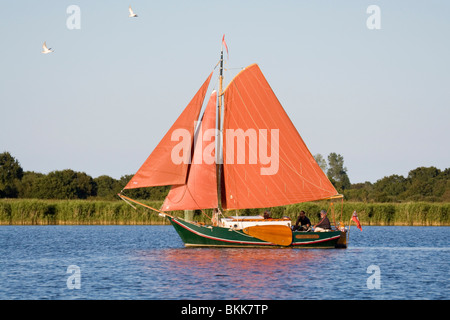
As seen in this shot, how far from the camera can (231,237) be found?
40562 millimetres

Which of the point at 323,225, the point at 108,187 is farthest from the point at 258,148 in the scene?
the point at 108,187

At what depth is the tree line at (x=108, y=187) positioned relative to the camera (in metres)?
92.3

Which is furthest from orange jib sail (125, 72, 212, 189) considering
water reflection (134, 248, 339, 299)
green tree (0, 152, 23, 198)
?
green tree (0, 152, 23, 198)

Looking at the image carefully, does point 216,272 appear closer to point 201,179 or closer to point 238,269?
point 238,269

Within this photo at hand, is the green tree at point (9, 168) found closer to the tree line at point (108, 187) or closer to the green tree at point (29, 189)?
the tree line at point (108, 187)

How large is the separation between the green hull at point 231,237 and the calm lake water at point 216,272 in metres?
0.67

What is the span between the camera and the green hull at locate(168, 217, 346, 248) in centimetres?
4053

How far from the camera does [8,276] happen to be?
29.4 m

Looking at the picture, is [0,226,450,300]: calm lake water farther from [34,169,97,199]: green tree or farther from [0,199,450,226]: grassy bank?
[34,169,97,199]: green tree

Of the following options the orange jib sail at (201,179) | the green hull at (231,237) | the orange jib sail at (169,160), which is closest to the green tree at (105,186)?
the green hull at (231,237)

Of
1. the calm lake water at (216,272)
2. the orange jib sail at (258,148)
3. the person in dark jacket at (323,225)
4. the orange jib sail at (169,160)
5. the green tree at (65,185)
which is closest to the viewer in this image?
the calm lake water at (216,272)

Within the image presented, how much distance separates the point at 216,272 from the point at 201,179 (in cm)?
1044
